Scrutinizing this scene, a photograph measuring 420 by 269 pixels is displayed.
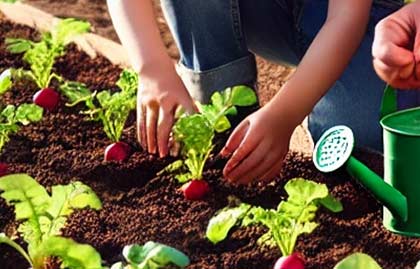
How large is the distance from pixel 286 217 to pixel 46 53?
1262 mm

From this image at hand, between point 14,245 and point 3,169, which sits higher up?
point 14,245

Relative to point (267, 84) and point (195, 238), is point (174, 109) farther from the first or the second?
point (267, 84)

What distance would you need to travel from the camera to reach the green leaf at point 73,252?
2307 millimetres

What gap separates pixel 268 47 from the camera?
3.45 metres

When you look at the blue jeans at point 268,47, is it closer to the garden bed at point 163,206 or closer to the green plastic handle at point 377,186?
the garden bed at point 163,206

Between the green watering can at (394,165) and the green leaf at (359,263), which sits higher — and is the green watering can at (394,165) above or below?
below

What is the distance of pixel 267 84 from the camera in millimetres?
3883

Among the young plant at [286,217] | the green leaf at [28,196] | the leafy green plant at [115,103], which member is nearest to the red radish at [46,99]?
the leafy green plant at [115,103]

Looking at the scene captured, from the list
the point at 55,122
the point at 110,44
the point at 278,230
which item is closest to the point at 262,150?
the point at 278,230

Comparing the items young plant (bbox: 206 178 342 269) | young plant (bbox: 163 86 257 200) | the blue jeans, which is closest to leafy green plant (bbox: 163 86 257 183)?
young plant (bbox: 163 86 257 200)

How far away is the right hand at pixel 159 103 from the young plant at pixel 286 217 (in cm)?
39

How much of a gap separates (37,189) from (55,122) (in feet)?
3.39

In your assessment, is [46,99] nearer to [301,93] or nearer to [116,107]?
[116,107]

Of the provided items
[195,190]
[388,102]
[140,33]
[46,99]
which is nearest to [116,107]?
[140,33]
